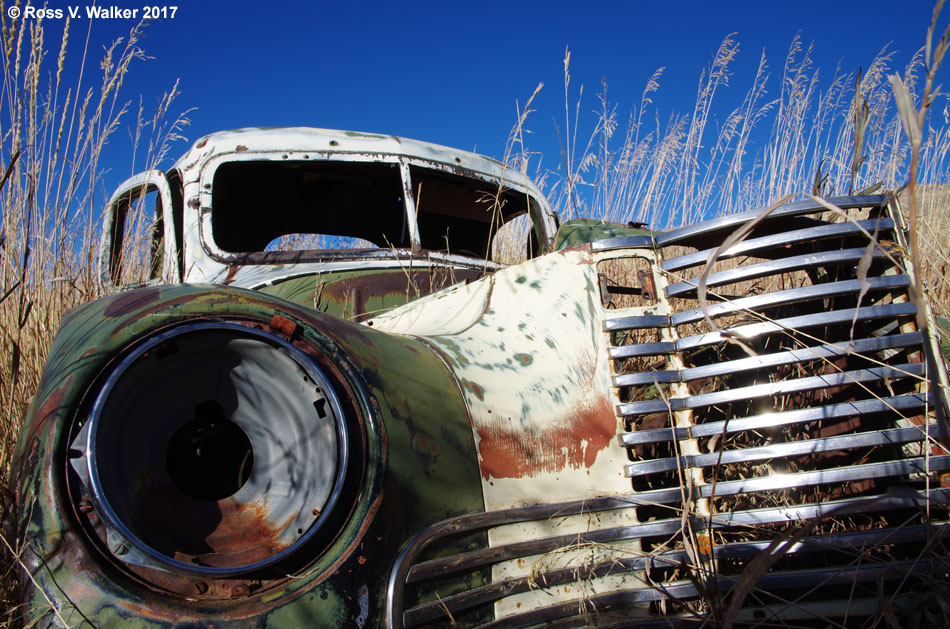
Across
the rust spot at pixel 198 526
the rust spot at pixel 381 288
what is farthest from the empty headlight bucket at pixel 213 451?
the rust spot at pixel 381 288

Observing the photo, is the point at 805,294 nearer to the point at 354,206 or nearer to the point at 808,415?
the point at 808,415

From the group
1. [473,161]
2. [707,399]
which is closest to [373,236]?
[473,161]

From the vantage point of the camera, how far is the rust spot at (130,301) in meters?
0.98

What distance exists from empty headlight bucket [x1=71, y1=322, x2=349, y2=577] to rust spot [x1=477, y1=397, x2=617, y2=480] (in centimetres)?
32

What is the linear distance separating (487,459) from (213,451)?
0.46 meters

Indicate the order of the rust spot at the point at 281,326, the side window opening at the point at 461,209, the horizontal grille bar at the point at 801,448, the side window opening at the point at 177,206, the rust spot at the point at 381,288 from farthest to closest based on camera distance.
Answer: the side window opening at the point at 461,209, the side window opening at the point at 177,206, the rust spot at the point at 381,288, the horizontal grille bar at the point at 801,448, the rust spot at the point at 281,326

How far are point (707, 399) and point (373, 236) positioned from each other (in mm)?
2473

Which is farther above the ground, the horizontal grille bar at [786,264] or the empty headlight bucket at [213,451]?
the horizontal grille bar at [786,264]

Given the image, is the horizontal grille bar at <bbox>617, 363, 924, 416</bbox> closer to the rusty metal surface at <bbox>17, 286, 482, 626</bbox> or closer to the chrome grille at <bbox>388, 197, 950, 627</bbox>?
the chrome grille at <bbox>388, 197, 950, 627</bbox>

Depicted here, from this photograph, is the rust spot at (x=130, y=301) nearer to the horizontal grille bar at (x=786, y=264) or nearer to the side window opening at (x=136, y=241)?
the horizontal grille bar at (x=786, y=264)

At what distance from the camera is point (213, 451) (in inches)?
38.5

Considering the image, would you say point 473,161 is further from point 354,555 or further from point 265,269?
point 354,555

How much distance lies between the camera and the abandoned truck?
0.85 metres

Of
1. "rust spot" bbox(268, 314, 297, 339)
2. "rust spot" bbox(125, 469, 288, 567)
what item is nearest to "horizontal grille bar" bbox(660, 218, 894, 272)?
"rust spot" bbox(268, 314, 297, 339)
